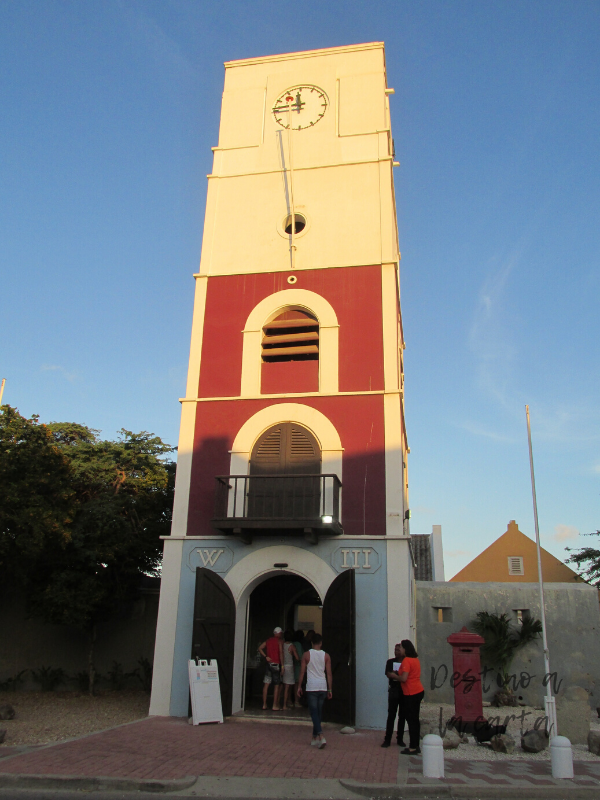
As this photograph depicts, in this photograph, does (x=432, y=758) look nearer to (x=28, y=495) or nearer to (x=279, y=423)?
Answer: (x=279, y=423)

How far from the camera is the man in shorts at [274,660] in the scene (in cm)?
1305

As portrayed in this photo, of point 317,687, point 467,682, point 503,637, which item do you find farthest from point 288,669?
point 503,637

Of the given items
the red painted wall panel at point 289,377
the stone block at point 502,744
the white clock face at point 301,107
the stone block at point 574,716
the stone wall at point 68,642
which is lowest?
the stone block at point 502,744

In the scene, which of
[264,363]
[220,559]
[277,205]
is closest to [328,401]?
[264,363]

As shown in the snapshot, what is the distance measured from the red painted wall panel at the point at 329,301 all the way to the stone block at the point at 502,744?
7.28 m

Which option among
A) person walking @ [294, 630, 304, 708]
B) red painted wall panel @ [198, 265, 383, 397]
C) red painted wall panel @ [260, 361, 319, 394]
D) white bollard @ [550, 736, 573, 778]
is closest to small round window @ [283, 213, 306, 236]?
red painted wall panel @ [198, 265, 383, 397]

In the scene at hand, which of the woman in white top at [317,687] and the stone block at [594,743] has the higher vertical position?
the woman in white top at [317,687]

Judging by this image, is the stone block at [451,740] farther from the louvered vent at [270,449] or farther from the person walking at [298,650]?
the louvered vent at [270,449]

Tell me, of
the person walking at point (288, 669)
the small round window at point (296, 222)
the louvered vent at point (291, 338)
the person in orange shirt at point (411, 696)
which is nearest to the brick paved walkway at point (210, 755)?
the person in orange shirt at point (411, 696)

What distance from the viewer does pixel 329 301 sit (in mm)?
15320

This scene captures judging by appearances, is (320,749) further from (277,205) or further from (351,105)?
(351,105)

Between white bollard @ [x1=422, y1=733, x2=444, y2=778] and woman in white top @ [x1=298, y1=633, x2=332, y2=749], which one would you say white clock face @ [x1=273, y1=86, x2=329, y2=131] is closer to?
woman in white top @ [x1=298, y1=633, x2=332, y2=749]

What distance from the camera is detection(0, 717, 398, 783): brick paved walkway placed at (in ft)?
25.7

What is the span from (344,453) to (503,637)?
6504mm
